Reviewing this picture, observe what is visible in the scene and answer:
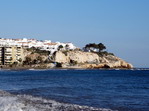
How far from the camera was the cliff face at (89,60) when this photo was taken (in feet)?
447

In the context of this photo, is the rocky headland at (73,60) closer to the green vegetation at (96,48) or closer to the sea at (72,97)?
the green vegetation at (96,48)

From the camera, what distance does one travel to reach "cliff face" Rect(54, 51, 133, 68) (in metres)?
136

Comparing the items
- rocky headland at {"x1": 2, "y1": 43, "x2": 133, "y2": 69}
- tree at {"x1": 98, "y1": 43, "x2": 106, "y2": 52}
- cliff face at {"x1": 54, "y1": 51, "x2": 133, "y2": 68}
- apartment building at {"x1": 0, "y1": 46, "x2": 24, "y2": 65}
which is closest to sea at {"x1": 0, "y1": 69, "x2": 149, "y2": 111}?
apartment building at {"x1": 0, "y1": 46, "x2": 24, "y2": 65}

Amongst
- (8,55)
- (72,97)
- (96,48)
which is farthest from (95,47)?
(72,97)

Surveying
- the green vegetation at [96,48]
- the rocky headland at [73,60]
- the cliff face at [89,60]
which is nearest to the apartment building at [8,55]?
the rocky headland at [73,60]

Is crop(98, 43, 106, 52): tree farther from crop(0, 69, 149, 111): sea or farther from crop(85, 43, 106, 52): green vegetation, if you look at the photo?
crop(0, 69, 149, 111): sea

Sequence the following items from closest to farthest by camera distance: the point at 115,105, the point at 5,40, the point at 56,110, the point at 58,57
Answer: the point at 56,110
the point at 115,105
the point at 58,57
the point at 5,40

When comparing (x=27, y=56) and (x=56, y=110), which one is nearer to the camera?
(x=56, y=110)

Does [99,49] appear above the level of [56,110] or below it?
above

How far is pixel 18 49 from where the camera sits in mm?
125625

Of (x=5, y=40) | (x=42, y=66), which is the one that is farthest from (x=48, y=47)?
(x=42, y=66)

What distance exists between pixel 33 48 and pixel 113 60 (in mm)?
35131

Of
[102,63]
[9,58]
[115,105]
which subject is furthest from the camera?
[102,63]

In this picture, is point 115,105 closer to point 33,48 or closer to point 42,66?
point 42,66
